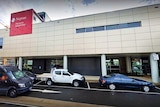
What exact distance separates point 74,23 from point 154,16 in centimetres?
1004

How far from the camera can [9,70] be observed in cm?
700

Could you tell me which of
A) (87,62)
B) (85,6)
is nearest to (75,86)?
(87,62)

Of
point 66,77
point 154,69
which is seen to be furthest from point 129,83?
point 66,77

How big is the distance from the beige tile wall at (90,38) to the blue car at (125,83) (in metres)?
4.99

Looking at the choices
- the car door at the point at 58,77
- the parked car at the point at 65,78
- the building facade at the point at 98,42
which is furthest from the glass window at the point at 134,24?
the car door at the point at 58,77

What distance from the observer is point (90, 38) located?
14.1 meters

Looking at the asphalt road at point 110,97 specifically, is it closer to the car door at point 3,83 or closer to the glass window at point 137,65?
the car door at point 3,83

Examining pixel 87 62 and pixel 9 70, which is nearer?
pixel 9 70

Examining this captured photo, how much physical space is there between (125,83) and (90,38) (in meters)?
7.72

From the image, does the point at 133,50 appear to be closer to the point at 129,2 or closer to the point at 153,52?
the point at 153,52

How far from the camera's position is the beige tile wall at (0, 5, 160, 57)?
11.9 m

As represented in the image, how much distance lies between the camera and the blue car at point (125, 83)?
7.93 meters

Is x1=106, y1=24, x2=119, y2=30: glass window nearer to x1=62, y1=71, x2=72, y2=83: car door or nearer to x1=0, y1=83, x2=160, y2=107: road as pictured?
x1=62, y1=71, x2=72, y2=83: car door

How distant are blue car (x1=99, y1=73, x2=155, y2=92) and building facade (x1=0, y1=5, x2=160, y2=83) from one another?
14.7ft
